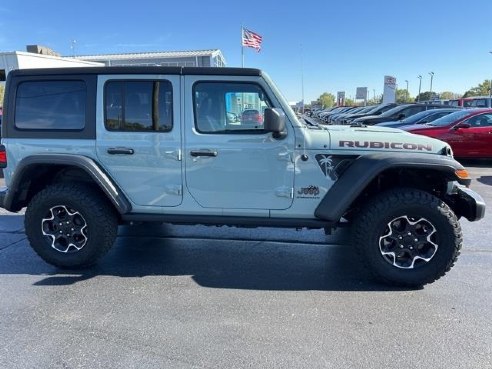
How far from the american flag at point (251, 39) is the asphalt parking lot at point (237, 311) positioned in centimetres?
1760

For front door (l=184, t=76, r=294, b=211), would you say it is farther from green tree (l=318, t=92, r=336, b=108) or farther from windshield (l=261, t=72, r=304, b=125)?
green tree (l=318, t=92, r=336, b=108)

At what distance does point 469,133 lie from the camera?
1003 centimetres

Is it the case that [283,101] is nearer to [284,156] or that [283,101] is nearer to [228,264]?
[284,156]

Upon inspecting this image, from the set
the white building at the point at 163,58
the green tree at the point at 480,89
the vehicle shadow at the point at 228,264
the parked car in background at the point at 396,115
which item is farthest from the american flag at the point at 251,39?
the green tree at the point at 480,89

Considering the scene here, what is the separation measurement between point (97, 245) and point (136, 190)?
Answer: 2.19ft

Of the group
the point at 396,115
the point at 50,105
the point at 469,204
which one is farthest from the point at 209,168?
the point at 396,115

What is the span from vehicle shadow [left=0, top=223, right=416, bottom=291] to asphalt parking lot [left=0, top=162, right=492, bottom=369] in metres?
0.01

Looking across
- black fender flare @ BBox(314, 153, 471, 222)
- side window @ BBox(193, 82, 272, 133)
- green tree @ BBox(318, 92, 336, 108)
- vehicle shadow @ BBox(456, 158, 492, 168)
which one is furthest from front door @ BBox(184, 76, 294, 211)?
green tree @ BBox(318, 92, 336, 108)

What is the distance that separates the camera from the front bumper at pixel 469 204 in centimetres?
358

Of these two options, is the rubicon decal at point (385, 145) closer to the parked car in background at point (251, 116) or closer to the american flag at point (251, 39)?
the parked car in background at point (251, 116)

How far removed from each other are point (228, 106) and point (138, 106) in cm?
88

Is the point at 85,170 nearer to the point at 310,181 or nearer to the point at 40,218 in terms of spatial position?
the point at 40,218

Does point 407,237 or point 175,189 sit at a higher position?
point 175,189

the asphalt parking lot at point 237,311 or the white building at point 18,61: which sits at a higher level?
the white building at point 18,61
